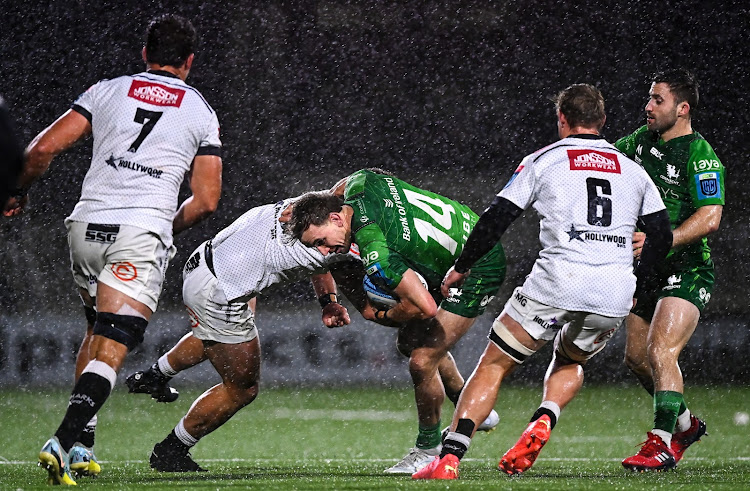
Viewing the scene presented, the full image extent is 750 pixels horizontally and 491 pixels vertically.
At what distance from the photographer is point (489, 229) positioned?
4.41m

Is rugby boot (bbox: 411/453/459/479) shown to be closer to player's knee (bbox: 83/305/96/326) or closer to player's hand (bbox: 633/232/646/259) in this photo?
player's hand (bbox: 633/232/646/259)

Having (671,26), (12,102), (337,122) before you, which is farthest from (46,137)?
(671,26)

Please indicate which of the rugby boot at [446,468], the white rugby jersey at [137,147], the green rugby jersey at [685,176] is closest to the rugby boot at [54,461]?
the white rugby jersey at [137,147]

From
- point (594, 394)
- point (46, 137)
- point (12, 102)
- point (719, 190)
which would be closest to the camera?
point (46, 137)

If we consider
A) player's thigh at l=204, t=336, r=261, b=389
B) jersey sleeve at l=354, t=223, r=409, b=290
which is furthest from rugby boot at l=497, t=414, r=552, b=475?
player's thigh at l=204, t=336, r=261, b=389

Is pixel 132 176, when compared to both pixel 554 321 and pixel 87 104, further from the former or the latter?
pixel 554 321

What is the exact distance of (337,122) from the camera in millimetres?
14297

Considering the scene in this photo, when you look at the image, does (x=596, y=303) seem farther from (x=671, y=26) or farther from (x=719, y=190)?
(x=671, y=26)

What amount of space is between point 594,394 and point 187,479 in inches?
258

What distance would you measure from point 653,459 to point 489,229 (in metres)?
1.44

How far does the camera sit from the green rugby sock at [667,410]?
4949 millimetres

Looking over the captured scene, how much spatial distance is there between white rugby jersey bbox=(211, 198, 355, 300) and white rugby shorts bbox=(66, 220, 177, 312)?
1.35 ft

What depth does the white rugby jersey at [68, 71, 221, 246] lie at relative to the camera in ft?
14.3

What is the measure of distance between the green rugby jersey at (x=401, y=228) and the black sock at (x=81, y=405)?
46.4 inches
